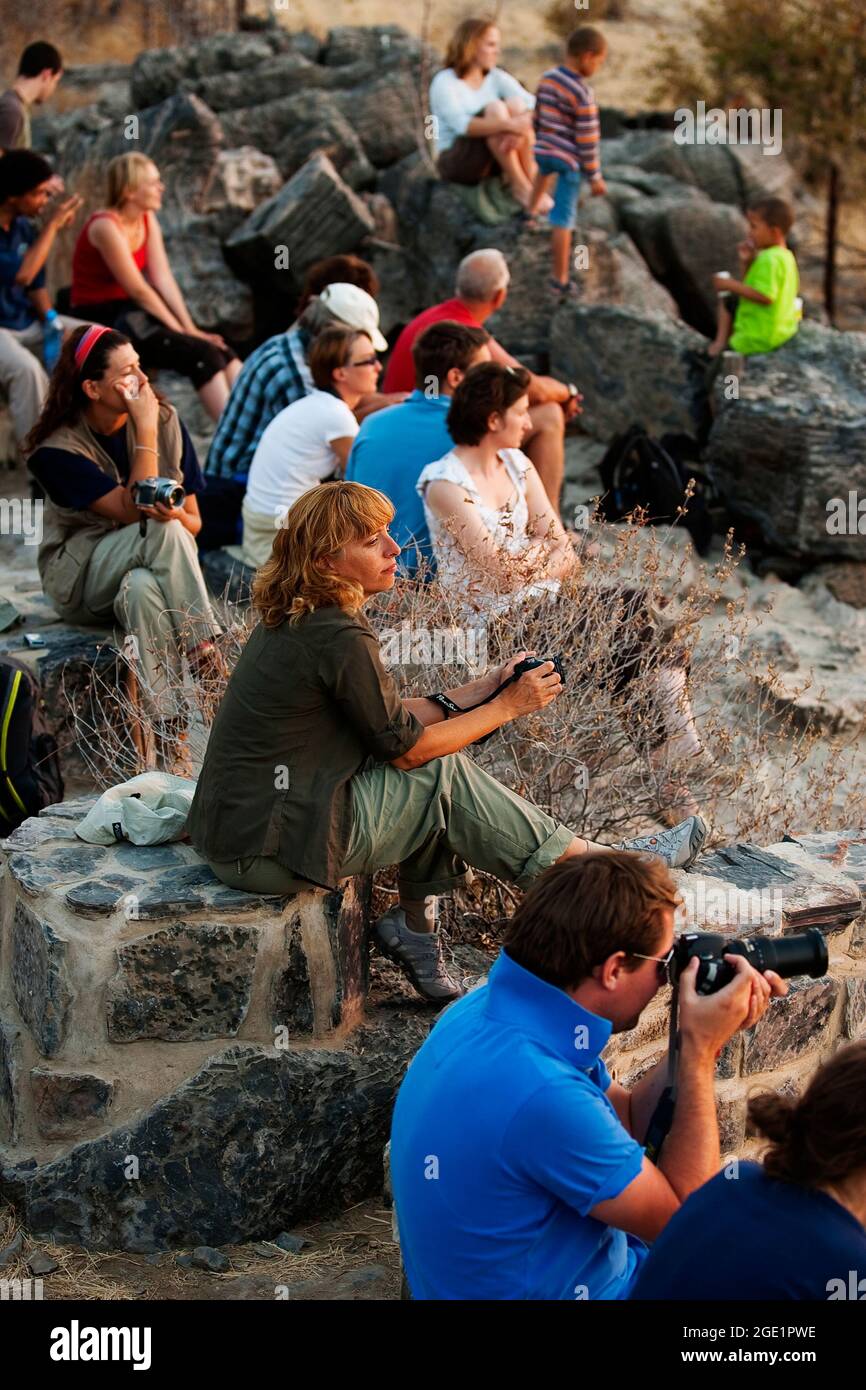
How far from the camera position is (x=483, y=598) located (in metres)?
4.50

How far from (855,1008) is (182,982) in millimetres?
1532

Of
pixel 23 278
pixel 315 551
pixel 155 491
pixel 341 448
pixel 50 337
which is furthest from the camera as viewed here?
pixel 50 337

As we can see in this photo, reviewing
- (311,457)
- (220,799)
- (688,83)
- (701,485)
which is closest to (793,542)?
(701,485)

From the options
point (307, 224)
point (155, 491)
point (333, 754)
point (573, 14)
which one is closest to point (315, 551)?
point (333, 754)

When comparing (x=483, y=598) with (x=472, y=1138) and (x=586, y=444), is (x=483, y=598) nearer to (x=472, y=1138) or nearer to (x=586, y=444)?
(x=472, y=1138)

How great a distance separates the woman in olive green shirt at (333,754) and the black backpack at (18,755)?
1.21 metres

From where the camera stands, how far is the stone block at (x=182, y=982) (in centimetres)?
338

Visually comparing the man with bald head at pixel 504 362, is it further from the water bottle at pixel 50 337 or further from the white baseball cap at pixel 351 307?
the water bottle at pixel 50 337

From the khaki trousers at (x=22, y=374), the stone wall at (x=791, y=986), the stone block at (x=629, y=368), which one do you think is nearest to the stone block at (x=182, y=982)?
the stone wall at (x=791, y=986)

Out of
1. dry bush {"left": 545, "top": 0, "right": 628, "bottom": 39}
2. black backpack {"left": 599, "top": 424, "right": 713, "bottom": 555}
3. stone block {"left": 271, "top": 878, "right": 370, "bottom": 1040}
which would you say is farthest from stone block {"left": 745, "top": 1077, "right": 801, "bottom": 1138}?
dry bush {"left": 545, "top": 0, "right": 628, "bottom": 39}

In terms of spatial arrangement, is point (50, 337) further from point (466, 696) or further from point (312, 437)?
point (466, 696)

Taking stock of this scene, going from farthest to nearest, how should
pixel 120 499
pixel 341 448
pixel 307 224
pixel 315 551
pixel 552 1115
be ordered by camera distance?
pixel 307 224, pixel 341 448, pixel 120 499, pixel 315 551, pixel 552 1115

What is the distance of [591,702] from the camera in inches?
173

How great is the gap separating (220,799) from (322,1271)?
101 cm
